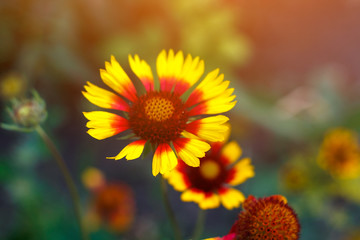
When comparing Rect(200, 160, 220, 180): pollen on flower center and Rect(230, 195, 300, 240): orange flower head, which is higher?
Rect(200, 160, 220, 180): pollen on flower center

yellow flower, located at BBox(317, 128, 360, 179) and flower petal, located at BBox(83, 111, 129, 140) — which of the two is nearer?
flower petal, located at BBox(83, 111, 129, 140)

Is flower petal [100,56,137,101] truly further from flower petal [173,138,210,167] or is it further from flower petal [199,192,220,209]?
flower petal [199,192,220,209]

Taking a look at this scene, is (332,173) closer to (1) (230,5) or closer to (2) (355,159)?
(2) (355,159)

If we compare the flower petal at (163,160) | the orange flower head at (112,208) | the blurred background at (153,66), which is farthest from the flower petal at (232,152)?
the blurred background at (153,66)

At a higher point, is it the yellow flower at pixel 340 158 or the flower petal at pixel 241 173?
the yellow flower at pixel 340 158

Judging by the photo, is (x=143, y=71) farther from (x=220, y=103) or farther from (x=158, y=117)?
(x=220, y=103)

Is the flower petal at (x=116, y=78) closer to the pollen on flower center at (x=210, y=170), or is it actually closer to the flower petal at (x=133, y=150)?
the flower petal at (x=133, y=150)

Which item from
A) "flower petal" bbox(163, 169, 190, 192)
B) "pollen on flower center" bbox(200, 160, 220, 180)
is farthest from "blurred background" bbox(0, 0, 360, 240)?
"flower petal" bbox(163, 169, 190, 192)
